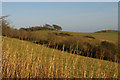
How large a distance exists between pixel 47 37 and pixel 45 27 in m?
5.40

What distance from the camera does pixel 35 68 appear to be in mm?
2422

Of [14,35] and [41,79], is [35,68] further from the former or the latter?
[14,35]

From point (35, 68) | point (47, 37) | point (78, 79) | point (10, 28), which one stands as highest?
point (10, 28)

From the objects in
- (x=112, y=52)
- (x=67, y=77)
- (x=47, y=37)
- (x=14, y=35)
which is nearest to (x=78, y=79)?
(x=67, y=77)

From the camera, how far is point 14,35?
1112cm

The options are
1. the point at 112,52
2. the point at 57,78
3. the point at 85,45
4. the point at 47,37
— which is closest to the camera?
the point at 57,78

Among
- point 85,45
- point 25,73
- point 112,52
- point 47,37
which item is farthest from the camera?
point 47,37

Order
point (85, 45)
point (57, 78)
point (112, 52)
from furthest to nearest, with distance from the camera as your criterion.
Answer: point (85, 45) < point (112, 52) < point (57, 78)

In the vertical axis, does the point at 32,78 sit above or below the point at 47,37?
below

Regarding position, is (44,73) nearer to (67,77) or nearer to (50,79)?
(50,79)

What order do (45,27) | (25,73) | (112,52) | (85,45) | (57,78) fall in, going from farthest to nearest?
1. (45,27)
2. (85,45)
3. (112,52)
4. (25,73)
5. (57,78)

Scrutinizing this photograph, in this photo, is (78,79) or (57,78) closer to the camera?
(57,78)

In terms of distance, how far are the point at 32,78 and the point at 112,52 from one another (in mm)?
6030

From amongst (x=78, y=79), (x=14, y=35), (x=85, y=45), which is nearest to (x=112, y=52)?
(x=85, y=45)
